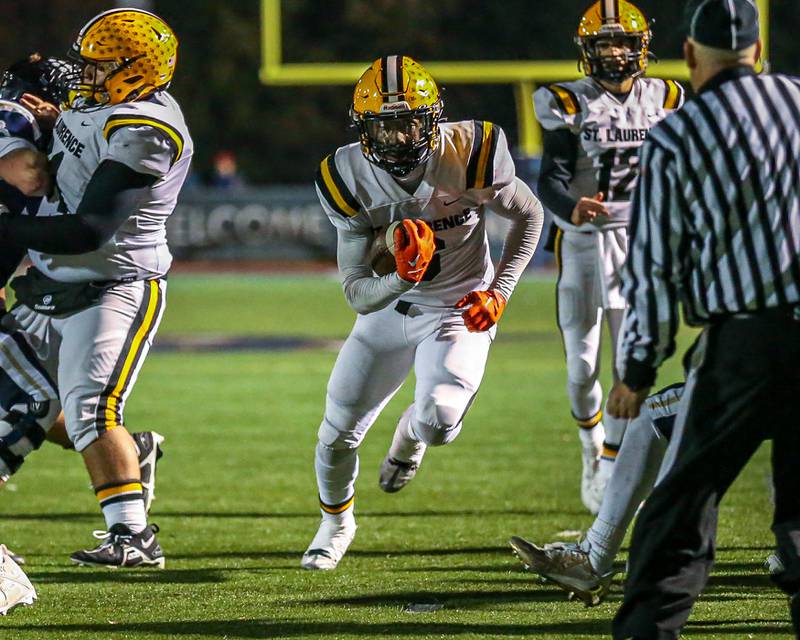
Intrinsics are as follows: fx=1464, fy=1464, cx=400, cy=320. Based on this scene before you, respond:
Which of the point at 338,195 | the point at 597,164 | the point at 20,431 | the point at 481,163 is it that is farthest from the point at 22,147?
the point at 597,164

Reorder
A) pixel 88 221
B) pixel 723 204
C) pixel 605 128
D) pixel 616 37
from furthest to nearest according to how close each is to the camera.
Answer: pixel 605 128 < pixel 616 37 < pixel 88 221 < pixel 723 204

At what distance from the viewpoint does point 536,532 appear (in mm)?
5633

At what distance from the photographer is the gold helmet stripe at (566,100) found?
19.8ft

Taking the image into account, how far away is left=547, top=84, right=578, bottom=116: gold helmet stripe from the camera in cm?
604

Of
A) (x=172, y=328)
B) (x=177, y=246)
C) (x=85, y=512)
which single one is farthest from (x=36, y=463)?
(x=177, y=246)

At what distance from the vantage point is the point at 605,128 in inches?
238

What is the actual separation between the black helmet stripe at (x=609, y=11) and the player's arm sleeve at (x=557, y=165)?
48 cm

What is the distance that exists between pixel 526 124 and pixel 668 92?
11.0 meters

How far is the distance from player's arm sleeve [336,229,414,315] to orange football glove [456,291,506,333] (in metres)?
0.27

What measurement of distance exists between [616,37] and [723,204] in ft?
9.43

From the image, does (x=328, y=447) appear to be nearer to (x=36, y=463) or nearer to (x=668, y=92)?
(x=668, y=92)

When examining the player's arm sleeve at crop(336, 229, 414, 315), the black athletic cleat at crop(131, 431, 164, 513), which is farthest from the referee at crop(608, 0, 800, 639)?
the black athletic cleat at crop(131, 431, 164, 513)

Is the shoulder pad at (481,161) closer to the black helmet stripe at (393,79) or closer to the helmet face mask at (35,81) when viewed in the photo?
the black helmet stripe at (393,79)

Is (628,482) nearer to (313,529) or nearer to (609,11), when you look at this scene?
(313,529)
